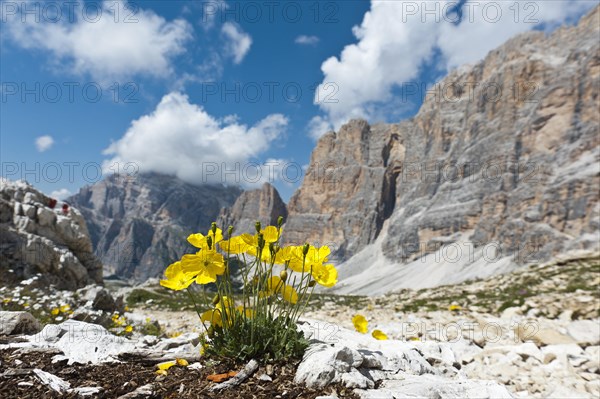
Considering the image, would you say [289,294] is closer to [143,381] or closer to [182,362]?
[182,362]

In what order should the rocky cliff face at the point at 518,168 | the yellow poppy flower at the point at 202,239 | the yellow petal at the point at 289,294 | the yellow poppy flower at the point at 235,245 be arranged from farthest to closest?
the rocky cliff face at the point at 518,168 → the yellow petal at the point at 289,294 → the yellow poppy flower at the point at 235,245 → the yellow poppy flower at the point at 202,239

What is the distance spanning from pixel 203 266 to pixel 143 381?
4.55 feet

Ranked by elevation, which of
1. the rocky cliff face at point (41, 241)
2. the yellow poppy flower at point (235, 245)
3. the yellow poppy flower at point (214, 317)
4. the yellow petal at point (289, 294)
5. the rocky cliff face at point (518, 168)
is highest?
the rocky cliff face at point (518, 168)

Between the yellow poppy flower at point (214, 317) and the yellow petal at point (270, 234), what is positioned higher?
the yellow petal at point (270, 234)

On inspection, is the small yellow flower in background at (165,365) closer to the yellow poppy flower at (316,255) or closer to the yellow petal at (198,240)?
the yellow petal at (198,240)

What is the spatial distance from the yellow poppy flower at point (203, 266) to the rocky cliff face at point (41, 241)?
66.0 ft

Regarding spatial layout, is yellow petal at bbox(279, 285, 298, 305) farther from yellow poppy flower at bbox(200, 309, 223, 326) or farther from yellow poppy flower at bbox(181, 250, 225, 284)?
yellow poppy flower at bbox(181, 250, 225, 284)

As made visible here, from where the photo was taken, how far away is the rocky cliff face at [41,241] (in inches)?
836

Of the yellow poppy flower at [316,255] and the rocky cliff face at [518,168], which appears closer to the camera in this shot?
the yellow poppy flower at [316,255]

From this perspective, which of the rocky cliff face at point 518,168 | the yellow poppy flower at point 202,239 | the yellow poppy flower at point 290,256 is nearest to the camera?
the yellow poppy flower at point 202,239

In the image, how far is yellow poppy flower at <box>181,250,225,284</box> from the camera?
3180mm

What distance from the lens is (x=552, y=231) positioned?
11675 cm

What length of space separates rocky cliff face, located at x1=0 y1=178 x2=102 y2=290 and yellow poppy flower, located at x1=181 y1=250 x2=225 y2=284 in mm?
20115

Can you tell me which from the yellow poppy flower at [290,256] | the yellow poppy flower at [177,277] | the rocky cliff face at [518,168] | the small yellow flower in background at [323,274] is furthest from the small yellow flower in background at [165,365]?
the rocky cliff face at [518,168]
